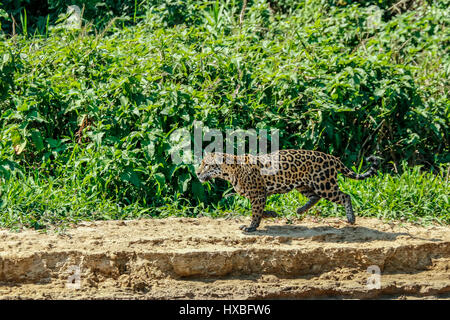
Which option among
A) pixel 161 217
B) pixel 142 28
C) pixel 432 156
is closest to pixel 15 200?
pixel 161 217

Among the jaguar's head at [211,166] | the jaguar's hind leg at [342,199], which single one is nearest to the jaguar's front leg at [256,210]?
the jaguar's head at [211,166]

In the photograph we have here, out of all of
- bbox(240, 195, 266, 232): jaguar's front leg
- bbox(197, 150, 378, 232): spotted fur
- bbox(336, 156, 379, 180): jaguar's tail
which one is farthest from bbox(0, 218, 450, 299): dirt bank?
bbox(336, 156, 379, 180): jaguar's tail

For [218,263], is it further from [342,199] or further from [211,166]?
[342,199]

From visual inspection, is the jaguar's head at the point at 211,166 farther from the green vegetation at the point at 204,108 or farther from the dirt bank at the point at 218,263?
the green vegetation at the point at 204,108

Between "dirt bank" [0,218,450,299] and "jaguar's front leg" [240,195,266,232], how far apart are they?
83mm

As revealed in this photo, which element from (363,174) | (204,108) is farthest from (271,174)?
(204,108)

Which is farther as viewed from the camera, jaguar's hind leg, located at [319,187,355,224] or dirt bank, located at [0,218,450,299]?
jaguar's hind leg, located at [319,187,355,224]

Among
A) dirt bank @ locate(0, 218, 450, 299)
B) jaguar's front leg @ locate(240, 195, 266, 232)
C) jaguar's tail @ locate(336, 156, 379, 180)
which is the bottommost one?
dirt bank @ locate(0, 218, 450, 299)

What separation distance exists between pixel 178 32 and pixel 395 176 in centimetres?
369

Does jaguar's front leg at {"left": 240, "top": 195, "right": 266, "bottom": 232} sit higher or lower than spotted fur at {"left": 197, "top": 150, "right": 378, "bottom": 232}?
lower

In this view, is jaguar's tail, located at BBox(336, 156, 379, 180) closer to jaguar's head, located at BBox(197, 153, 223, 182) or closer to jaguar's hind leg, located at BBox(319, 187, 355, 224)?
jaguar's hind leg, located at BBox(319, 187, 355, 224)

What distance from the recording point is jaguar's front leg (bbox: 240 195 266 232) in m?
7.25

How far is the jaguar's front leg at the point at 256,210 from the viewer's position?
7250mm

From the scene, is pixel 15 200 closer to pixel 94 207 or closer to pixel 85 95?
pixel 94 207
